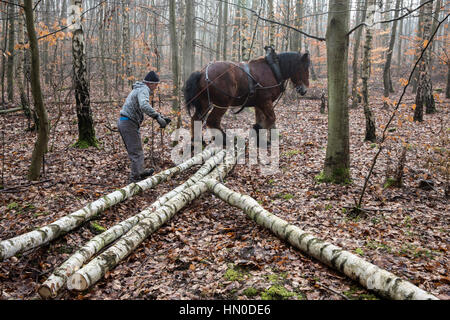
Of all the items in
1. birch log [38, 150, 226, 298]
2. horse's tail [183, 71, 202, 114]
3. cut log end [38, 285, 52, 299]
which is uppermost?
horse's tail [183, 71, 202, 114]

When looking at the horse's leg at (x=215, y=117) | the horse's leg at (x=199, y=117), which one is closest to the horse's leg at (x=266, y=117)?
the horse's leg at (x=215, y=117)

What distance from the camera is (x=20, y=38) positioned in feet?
34.2

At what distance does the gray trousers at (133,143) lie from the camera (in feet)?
20.0

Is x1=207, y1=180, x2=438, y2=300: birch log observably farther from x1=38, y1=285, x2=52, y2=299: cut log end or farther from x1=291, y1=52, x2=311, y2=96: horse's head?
x1=291, y1=52, x2=311, y2=96: horse's head

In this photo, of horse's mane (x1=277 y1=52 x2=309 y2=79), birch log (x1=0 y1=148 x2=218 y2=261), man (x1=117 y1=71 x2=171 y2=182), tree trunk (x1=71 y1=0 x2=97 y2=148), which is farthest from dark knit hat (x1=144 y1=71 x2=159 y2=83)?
horse's mane (x1=277 y1=52 x2=309 y2=79)

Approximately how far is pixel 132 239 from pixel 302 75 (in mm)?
6727

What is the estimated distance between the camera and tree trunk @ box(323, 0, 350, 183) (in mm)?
5160

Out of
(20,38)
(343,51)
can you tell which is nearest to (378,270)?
(343,51)

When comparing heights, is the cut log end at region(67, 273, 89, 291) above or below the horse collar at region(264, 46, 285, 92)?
below

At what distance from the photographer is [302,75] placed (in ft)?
28.0

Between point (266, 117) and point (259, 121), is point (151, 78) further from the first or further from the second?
point (259, 121)

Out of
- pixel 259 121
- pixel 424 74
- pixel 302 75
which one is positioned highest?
pixel 424 74

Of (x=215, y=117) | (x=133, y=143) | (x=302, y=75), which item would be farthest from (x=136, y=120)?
(x=302, y=75)

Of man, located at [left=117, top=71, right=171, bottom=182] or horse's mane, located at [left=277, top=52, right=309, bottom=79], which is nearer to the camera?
man, located at [left=117, top=71, right=171, bottom=182]
